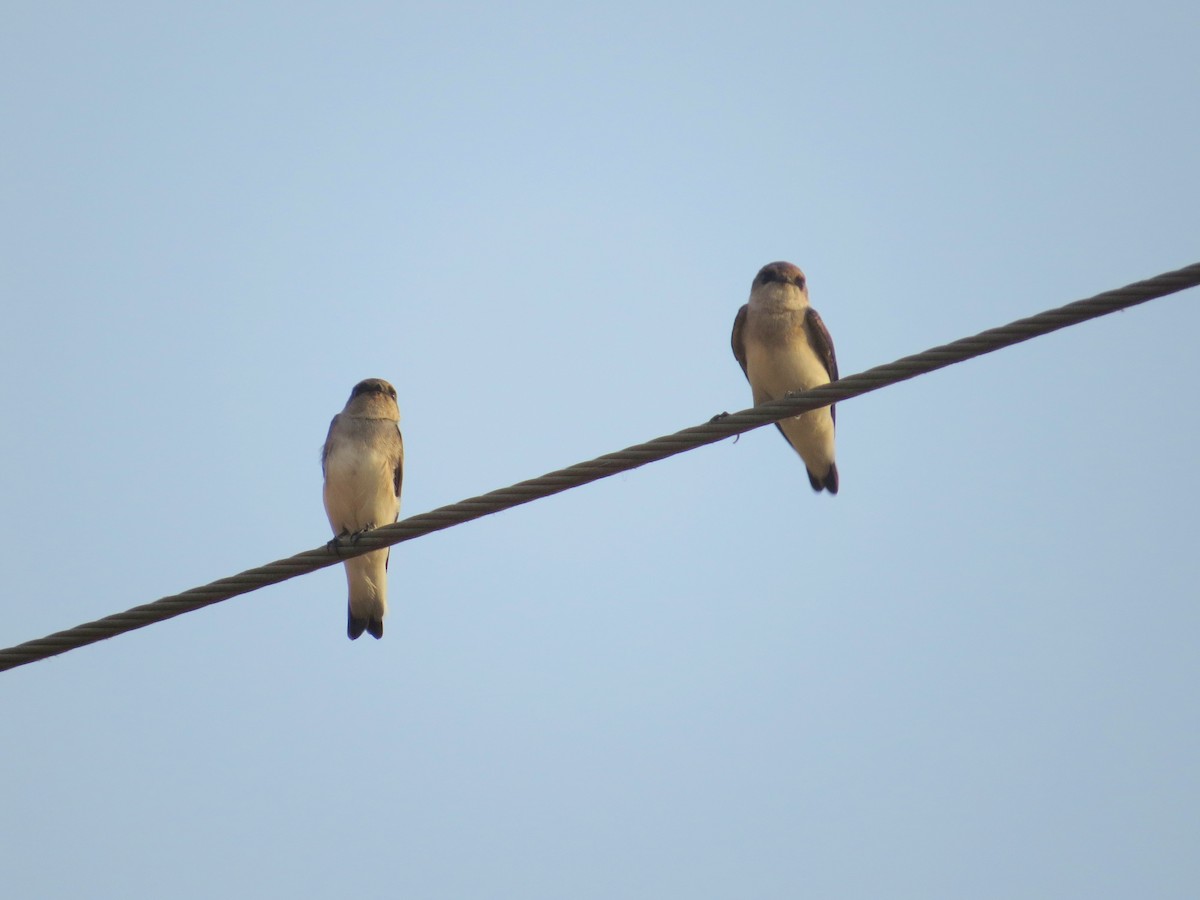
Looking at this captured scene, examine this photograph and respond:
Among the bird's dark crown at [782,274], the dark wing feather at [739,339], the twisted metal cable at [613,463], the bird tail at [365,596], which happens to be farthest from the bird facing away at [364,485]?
the twisted metal cable at [613,463]

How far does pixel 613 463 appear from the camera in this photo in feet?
14.6

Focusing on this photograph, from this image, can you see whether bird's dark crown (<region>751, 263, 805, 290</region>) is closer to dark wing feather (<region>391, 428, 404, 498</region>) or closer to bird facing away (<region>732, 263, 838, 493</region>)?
bird facing away (<region>732, 263, 838, 493</region>)

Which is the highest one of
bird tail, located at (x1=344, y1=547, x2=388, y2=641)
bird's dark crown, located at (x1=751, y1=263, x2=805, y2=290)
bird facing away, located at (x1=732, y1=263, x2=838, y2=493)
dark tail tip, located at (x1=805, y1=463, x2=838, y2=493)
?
bird's dark crown, located at (x1=751, y1=263, x2=805, y2=290)

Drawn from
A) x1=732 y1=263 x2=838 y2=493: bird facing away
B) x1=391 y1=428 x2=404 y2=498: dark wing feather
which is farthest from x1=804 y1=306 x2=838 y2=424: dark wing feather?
x1=391 y1=428 x2=404 y2=498: dark wing feather

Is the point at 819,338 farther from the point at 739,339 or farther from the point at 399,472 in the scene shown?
the point at 399,472

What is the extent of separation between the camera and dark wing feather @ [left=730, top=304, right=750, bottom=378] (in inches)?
345

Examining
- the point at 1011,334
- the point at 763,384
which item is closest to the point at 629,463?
the point at 1011,334

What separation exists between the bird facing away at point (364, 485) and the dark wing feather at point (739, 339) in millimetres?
2441

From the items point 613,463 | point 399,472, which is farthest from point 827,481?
point 613,463

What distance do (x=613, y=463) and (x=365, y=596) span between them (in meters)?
4.74

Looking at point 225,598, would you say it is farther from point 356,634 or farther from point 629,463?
Answer: point 356,634

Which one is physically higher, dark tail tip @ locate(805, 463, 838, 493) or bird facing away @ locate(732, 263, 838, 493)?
bird facing away @ locate(732, 263, 838, 493)

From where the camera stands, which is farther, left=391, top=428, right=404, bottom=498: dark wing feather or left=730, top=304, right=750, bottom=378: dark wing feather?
left=391, top=428, right=404, bottom=498: dark wing feather

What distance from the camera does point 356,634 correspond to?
8.75 meters
